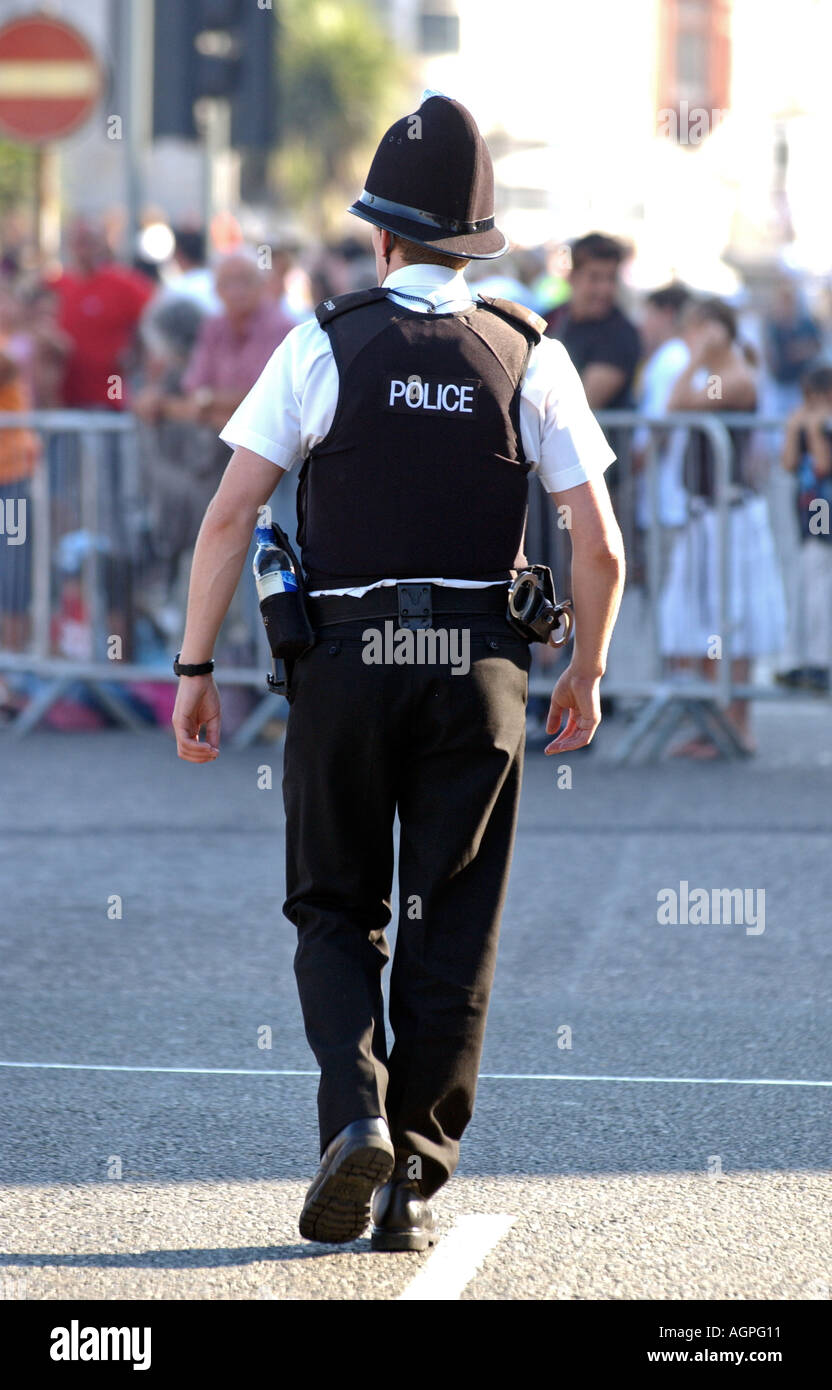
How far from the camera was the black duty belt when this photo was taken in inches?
145

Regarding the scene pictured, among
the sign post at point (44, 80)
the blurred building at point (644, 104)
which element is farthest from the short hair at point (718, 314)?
the blurred building at point (644, 104)

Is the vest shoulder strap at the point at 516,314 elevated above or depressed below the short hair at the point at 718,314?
below

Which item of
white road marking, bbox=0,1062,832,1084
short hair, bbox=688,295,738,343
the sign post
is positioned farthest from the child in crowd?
white road marking, bbox=0,1062,832,1084

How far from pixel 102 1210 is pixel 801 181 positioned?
6866cm

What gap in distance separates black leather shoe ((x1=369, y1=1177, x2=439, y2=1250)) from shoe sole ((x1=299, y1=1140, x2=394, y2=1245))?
9 cm

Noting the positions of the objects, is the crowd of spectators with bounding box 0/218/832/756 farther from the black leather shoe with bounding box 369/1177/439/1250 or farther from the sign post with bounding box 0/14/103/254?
the black leather shoe with bounding box 369/1177/439/1250

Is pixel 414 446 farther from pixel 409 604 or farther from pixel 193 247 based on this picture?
pixel 193 247

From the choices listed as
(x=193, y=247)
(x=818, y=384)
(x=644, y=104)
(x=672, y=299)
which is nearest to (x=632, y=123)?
(x=644, y=104)

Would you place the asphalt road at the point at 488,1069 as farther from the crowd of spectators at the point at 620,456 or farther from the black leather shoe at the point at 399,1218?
the crowd of spectators at the point at 620,456

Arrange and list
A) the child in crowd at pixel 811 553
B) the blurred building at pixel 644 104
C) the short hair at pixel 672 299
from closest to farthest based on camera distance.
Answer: the child in crowd at pixel 811 553 < the short hair at pixel 672 299 < the blurred building at pixel 644 104

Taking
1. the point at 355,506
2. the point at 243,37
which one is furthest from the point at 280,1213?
the point at 243,37

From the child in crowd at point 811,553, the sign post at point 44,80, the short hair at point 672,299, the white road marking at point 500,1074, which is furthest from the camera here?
the sign post at point 44,80

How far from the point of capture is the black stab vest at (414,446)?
367cm
